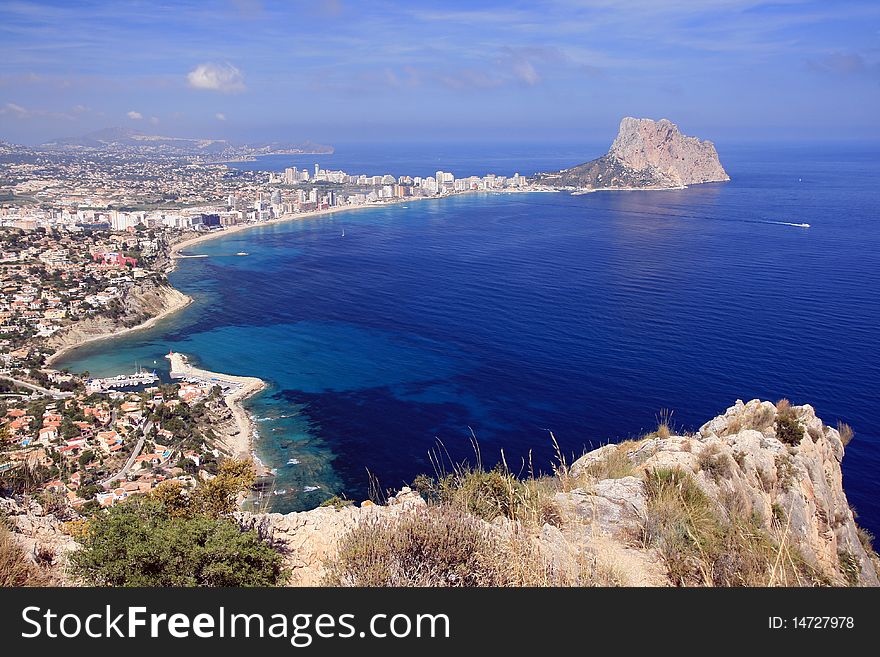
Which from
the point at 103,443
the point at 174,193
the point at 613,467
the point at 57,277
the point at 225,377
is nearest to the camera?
the point at 613,467

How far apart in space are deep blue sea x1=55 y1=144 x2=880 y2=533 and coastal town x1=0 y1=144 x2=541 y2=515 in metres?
1.78

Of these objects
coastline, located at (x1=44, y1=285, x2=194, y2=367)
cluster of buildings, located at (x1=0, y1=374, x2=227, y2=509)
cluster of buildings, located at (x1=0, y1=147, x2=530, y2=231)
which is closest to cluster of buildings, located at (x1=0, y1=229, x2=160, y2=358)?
coastline, located at (x1=44, y1=285, x2=194, y2=367)

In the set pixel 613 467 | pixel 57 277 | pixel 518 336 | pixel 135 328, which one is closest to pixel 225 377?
pixel 135 328

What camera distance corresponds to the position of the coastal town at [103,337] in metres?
16.9

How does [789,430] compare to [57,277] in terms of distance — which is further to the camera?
[57,277]

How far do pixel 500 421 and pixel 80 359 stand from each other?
20.7 meters

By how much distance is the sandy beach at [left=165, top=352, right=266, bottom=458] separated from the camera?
2027cm

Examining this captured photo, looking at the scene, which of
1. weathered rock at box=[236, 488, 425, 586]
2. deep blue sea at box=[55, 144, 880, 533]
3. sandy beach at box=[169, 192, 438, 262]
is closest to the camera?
weathered rock at box=[236, 488, 425, 586]

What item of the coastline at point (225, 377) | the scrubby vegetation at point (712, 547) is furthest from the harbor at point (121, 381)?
the scrubby vegetation at point (712, 547)

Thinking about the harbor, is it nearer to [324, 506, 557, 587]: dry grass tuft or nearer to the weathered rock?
the weathered rock

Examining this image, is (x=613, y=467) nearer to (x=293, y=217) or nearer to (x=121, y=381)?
(x=121, y=381)

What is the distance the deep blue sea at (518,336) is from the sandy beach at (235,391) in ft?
1.75

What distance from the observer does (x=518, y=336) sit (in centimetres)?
2991

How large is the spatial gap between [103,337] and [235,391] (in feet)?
41.5
